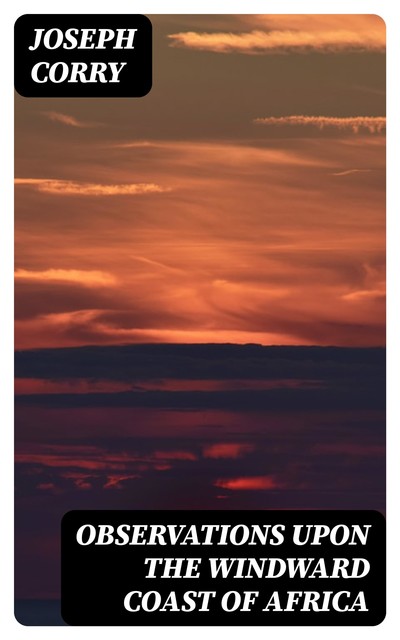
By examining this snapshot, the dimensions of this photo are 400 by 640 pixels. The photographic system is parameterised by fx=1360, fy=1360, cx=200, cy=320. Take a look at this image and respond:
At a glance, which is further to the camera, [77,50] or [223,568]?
[77,50]

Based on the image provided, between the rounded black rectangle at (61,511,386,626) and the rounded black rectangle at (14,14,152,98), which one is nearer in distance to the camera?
the rounded black rectangle at (61,511,386,626)

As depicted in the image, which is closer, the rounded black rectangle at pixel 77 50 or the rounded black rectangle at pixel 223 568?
the rounded black rectangle at pixel 223 568

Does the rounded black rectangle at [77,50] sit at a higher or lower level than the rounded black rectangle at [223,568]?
higher

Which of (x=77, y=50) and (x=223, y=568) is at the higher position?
(x=77, y=50)

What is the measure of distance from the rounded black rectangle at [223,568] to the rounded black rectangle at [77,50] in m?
3.24

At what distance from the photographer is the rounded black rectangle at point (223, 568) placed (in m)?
Answer: 10.0

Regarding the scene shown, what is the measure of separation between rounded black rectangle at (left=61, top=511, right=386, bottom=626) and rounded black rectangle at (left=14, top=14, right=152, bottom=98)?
3.24m

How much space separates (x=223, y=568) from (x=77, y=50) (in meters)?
4.06

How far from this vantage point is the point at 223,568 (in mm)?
10055

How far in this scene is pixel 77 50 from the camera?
409 inches

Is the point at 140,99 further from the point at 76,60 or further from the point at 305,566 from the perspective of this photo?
the point at 305,566

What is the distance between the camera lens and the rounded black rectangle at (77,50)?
10359mm

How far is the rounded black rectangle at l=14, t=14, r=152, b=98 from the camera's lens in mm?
10359

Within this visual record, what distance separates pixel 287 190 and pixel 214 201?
568 mm
